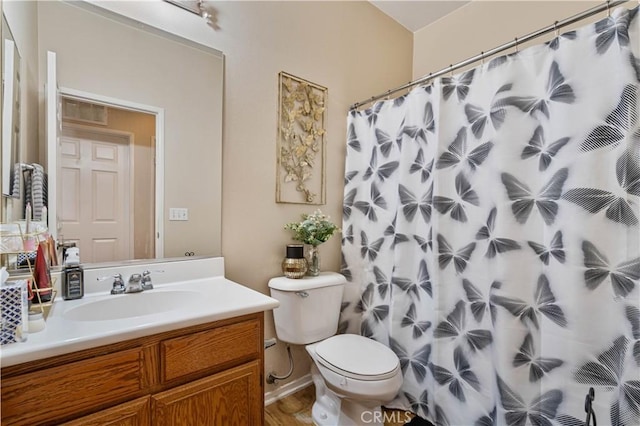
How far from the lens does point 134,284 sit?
1217mm

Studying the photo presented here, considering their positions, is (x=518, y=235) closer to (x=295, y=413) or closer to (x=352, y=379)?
(x=352, y=379)

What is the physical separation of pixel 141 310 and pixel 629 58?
200cm

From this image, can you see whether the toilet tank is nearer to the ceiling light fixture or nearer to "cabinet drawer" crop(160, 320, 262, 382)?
"cabinet drawer" crop(160, 320, 262, 382)

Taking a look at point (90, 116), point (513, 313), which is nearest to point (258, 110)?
point (90, 116)

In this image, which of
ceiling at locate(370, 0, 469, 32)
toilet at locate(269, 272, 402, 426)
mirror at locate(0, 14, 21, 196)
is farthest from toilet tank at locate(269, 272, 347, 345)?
ceiling at locate(370, 0, 469, 32)

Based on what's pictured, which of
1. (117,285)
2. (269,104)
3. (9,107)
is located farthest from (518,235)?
(9,107)

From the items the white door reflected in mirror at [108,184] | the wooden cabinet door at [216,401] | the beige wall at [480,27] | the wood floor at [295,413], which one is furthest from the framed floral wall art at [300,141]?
the wood floor at [295,413]

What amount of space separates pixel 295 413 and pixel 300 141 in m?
1.57

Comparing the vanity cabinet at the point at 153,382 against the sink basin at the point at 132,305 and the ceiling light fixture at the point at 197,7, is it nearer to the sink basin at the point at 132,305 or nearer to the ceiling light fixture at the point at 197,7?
the sink basin at the point at 132,305

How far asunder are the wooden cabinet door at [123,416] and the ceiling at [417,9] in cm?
261

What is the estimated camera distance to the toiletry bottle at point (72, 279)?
3.58 feet

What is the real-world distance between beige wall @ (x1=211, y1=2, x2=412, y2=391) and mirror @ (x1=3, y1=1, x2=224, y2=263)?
10 centimetres

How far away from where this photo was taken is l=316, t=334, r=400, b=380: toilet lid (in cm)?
133

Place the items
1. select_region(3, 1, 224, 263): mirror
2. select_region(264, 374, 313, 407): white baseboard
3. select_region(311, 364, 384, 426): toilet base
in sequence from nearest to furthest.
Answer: select_region(3, 1, 224, 263): mirror < select_region(311, 364, 384, 426): toilet base < select_region(264, 374, 313, 407): white baseboard
